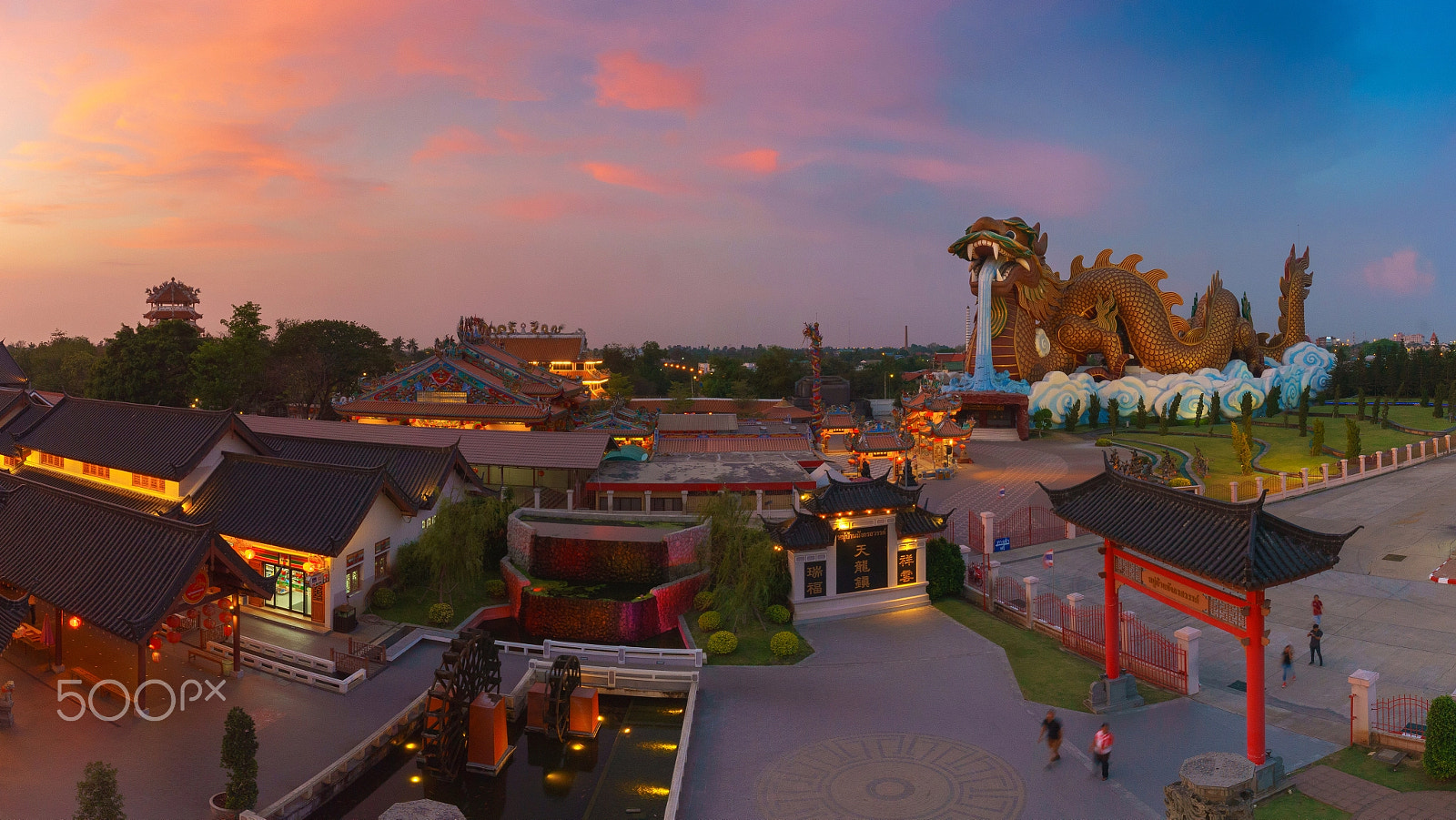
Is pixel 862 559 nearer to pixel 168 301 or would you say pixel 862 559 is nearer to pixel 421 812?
pixel 421 812

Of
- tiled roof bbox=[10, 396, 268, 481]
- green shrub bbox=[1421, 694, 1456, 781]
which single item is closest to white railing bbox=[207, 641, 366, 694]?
tiled roof bbox=[10, 396, 268, 481]

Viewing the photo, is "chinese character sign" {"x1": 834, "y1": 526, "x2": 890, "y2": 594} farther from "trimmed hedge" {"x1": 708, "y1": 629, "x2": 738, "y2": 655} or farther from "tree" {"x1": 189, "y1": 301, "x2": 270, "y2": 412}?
"tree" {"x1": 189, "y1": 301, "x2": 270, "y2": 412}

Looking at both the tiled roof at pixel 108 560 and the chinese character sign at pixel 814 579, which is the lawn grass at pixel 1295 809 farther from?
the tiled roof at pixel 108 560

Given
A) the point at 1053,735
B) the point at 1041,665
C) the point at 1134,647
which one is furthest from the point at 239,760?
the point at 1134,647

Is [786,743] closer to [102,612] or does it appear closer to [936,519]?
[936,519]

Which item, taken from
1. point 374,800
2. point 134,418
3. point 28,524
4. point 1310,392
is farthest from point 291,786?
point 1310,392

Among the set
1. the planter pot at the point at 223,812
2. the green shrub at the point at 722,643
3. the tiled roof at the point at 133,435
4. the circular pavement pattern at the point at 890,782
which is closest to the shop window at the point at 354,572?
the tiled roof at the point at 133,435

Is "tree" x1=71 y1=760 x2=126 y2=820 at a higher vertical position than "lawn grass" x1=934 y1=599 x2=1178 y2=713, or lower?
higher
